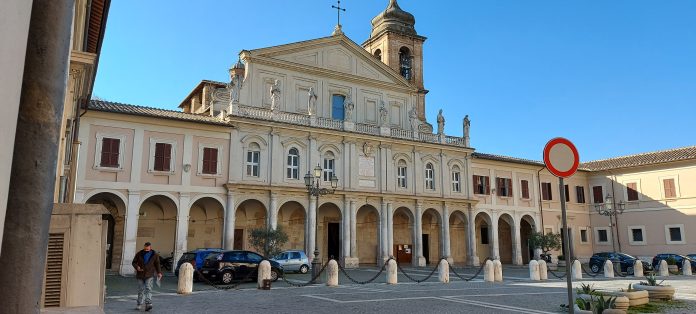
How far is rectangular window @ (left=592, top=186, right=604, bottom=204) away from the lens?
40.7 meters

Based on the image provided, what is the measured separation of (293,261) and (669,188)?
2799cm

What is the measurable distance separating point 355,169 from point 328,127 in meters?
3.00

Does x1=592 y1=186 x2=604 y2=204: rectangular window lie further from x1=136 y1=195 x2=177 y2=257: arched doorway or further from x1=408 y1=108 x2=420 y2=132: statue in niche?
x1=136 y1=195 x2=177 y2=257: arched doorway

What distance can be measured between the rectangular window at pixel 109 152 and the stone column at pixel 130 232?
1640mm

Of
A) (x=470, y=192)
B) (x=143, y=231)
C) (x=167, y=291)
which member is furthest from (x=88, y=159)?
(x=470, y=192)

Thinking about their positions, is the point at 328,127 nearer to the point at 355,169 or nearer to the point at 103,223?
the point at 355,169

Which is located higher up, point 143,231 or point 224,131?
point 224,131

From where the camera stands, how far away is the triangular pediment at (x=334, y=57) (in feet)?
104

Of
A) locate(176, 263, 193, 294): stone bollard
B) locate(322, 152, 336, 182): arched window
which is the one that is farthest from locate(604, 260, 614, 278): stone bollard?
locate(176, 263, 193, 294): stone bollard

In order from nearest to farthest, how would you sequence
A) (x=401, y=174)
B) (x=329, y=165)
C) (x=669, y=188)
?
(x=329, y=165) < (x=401, y=174) < (x=669, y=188)

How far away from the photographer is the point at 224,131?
27.5 m

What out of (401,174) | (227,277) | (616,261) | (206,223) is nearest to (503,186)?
(401,174)

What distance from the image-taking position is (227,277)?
19.3 meters

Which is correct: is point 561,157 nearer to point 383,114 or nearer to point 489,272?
point 489,272
